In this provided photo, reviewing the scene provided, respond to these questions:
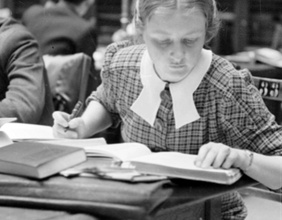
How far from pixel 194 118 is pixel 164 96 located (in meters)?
0.09

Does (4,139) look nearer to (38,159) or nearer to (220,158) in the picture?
(38,159)

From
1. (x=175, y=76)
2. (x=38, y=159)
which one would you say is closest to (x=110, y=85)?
(x=175, y=76)

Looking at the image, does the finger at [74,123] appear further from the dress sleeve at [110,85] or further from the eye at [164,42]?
the eye at [164,42]

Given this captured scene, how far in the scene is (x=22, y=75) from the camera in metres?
2.19

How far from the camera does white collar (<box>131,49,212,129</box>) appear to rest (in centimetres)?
147

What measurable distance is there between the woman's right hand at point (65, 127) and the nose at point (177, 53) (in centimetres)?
34

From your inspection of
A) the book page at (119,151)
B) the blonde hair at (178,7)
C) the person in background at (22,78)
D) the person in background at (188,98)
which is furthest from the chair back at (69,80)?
the book page at (119,151)

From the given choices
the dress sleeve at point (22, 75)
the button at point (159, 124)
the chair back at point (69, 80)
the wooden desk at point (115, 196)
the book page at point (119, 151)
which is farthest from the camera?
the chair back at point (69, 80)

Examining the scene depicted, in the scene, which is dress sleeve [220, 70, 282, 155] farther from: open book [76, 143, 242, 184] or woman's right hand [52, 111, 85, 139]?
woman's right hand [52, 111, 85, 139]

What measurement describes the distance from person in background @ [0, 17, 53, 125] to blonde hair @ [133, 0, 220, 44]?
0.71 m

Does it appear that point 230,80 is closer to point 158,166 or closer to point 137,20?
point 137,20

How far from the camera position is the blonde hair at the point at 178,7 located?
138 cm

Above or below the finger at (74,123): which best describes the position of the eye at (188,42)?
above

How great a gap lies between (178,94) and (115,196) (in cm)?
48
